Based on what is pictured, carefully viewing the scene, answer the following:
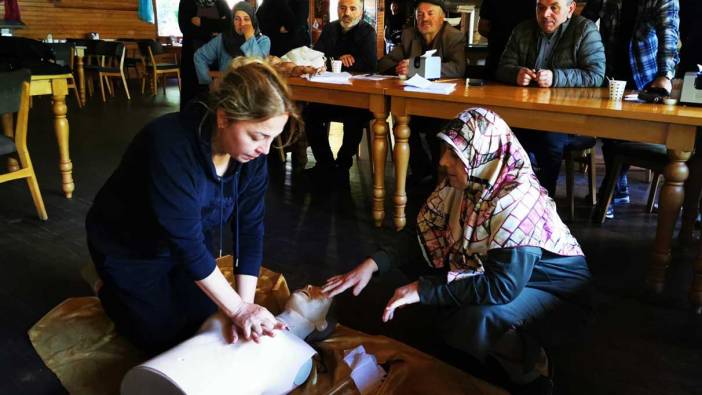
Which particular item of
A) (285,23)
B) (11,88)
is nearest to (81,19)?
(285,23)

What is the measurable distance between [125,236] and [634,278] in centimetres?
184

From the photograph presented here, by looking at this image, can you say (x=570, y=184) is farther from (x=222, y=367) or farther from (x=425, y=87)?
(x=222, y=367)

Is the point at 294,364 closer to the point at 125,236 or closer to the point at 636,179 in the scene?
the point at 125,236

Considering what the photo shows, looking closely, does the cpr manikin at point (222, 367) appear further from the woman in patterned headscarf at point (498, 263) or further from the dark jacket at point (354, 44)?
the dark jacket at point (354, 44)

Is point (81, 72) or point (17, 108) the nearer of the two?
point (17, 108)

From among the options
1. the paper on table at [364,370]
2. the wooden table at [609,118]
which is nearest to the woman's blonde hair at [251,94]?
the paper on table at [364,370]

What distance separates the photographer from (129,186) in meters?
1.42

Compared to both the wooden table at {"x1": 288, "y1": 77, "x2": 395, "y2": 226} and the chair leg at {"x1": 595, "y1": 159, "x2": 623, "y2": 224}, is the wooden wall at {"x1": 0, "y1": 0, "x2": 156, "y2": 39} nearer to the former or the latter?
the wooden table at {"x1": 288, "y1": 77, "x2": 395, "y2": 226}

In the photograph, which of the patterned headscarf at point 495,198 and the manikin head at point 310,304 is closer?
the patterned headscarf at point 495,198

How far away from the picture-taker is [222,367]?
1285mm

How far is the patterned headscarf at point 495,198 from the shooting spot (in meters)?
1.39

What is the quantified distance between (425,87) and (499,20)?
1.23 m

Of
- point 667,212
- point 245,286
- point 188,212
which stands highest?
point 188,212

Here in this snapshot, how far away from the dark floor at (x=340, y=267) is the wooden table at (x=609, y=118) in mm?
214
